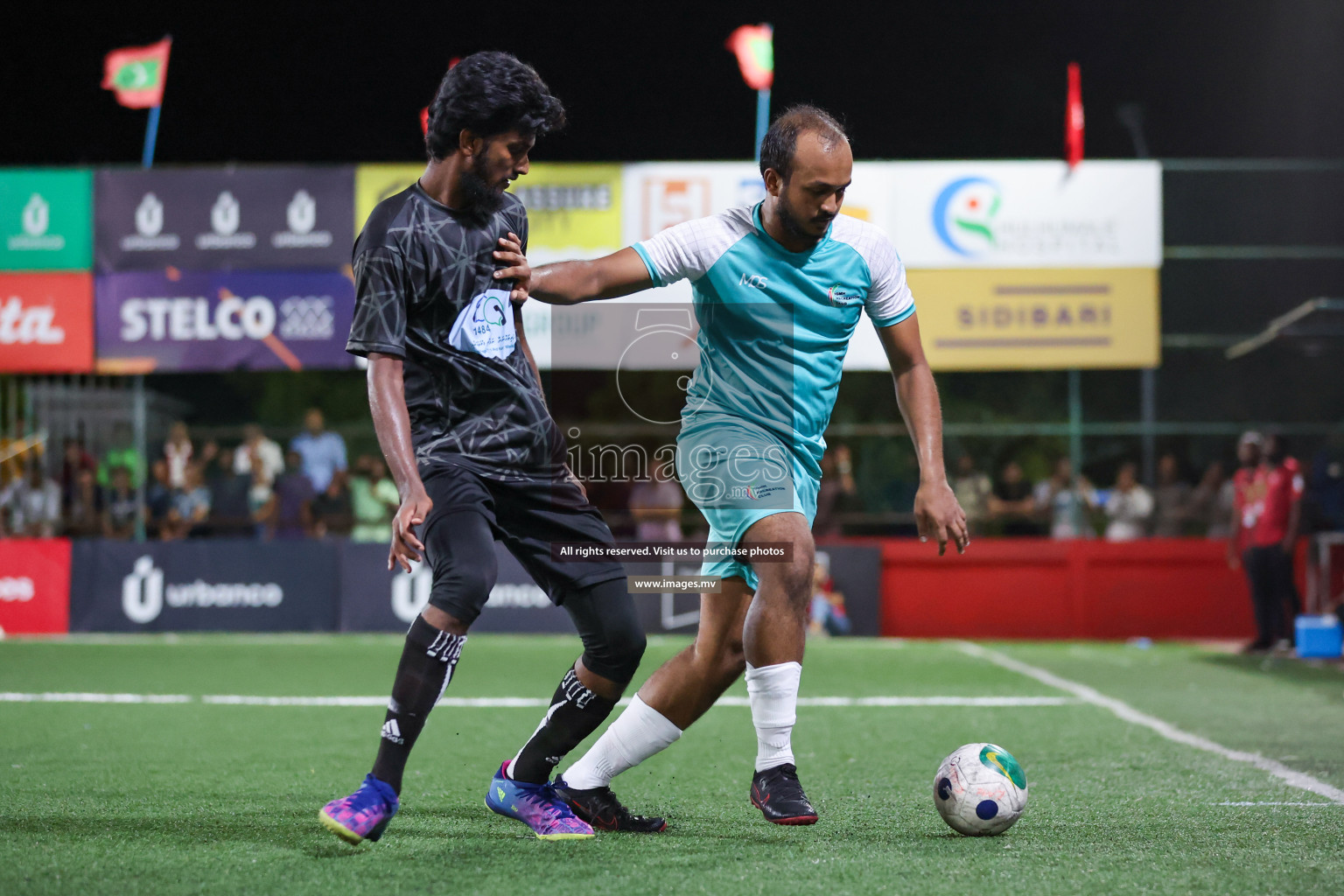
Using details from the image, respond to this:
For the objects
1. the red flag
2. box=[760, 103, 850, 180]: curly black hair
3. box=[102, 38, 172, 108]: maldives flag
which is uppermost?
box=[102, 38, 172, 108]: maldives flag

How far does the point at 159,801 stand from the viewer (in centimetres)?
449

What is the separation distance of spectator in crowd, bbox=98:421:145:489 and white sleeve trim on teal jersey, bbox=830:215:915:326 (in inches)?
486

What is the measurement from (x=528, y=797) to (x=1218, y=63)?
27.2 meters

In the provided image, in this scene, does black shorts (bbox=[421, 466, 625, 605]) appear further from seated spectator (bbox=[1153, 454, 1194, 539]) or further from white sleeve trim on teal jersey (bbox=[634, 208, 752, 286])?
seated spectator (bbox=[1153, 454, 1194, 539])

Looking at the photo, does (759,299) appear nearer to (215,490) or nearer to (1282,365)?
(215,490)

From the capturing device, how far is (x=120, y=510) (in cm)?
1463

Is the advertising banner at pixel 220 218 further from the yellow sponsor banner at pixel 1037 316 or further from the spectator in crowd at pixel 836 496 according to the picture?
the yellow sponsor banner at pixel 1037 316

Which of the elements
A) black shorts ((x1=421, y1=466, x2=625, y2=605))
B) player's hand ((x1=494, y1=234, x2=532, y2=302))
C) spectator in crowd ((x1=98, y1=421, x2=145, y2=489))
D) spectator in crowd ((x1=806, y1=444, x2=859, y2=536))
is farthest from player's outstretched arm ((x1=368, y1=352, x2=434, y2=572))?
spectator in crowd ((x1=98, y1=421, x2=145, y2=489))

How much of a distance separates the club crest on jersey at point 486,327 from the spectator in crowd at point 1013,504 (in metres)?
11.8

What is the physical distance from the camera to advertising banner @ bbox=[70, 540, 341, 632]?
1397 cm

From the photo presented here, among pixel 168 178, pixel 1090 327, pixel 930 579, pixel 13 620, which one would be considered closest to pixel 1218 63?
pixel 1090 327

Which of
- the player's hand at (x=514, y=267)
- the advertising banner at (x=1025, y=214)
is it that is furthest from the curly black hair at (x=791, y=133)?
the advertising banner at (x=1025, y=214)

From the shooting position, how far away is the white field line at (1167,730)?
4.91 m

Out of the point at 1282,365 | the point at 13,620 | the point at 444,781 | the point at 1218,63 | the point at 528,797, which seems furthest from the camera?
the point at 1218,63
